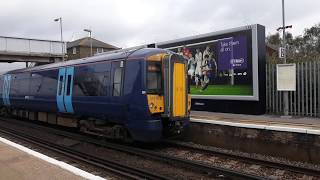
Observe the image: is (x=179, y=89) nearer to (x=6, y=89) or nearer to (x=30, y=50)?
(x=6, y=89)

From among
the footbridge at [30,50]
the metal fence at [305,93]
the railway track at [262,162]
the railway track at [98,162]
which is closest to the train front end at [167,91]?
the railway track at [262,162]

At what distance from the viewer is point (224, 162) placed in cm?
1098

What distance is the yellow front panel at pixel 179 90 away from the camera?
1275cm

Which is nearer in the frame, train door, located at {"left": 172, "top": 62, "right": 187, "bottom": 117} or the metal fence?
train door, located at {"left": 172, "top": 62, "right": 187, "bottom": 117}

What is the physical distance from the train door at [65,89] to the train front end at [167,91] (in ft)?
14.2

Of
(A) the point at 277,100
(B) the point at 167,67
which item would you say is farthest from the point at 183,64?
(A) the point at 277,100

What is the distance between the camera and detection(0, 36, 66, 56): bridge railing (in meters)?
39.0

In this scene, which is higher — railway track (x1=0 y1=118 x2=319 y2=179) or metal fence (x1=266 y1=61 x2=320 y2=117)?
metal fence (x1=266 y1=61 x2=320 y2=117)

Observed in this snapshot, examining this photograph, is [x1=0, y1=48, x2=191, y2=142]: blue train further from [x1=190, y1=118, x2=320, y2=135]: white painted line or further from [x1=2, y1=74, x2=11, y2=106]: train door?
[x1=2, y1=74, x2=11, y2=106]: train door

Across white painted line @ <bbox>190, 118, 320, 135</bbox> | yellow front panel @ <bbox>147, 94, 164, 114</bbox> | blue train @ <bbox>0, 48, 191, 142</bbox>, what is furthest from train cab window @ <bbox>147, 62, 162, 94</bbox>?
white painted line @ <bbox>190, 118, 320, 135</bbox>

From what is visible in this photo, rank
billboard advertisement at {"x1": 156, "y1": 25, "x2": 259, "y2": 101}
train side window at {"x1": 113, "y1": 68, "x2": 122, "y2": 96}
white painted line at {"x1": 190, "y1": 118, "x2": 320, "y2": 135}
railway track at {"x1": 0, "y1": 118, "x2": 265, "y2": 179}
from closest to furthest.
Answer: railway track at {"x1": 0, "y1": 118, "x2": 265, "y2": 179}
white painted line at {"x1": 190, "y1": 118, "x2": 320, "y2": 135}
train side window at {"x1": 113, "y1": 68, "x2": 122, "y2": 96}
billboard advertisement at {"x1": 156, "y1": 25, "x2": 259, "y2": 101}

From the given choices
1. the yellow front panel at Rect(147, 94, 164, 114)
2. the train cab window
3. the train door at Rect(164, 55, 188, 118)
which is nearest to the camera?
the yellow front panel at Rect(147, 94, 164, 114)

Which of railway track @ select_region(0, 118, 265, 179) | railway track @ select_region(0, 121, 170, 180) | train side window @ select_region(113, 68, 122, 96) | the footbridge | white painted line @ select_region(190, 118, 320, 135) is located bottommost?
railway track @ select_region(0, 121, 170, 180)

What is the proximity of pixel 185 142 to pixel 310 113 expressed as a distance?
4.87 m
